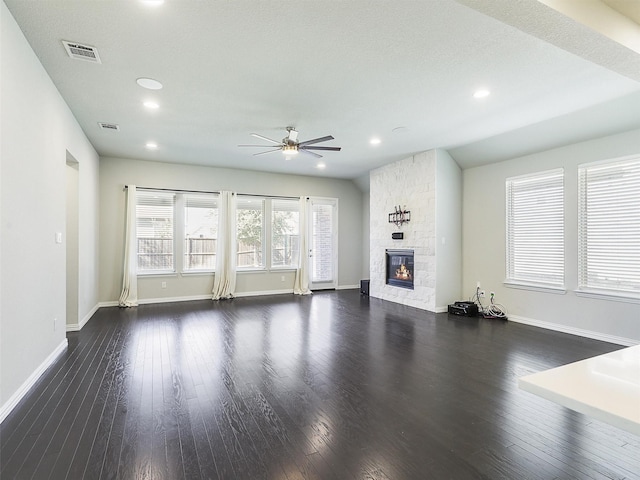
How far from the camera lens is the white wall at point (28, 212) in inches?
95.0

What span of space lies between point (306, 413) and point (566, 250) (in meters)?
4.50

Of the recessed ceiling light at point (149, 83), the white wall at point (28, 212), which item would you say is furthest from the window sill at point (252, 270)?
the recessed ceiling light at point (149, 83)

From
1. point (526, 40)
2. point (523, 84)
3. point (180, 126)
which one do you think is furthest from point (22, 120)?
point (523, 84)

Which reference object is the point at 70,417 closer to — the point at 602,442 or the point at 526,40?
the point at 602,442

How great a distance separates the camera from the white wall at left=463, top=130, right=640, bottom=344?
13.9ft

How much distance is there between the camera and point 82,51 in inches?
114

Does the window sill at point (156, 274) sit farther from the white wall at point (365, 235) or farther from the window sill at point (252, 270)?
the white wall at point (365, 235)

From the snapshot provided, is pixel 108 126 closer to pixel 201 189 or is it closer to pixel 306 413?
pixel 201 189

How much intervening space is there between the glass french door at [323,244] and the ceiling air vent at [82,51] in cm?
581

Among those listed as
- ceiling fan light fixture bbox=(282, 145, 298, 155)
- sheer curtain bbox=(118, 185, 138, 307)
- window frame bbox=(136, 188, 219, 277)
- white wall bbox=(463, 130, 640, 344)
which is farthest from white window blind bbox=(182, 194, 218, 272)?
white wall bbox=(463, 130, 640, 344)

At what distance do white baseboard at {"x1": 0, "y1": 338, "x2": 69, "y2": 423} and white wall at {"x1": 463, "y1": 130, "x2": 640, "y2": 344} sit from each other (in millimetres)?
6243

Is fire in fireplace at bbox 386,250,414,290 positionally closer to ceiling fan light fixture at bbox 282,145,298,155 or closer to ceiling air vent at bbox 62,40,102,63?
ceiling fan light fixture at bbox 282,145,298,155

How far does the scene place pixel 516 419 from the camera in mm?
2367

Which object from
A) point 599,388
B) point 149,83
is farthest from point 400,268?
point 599,388
